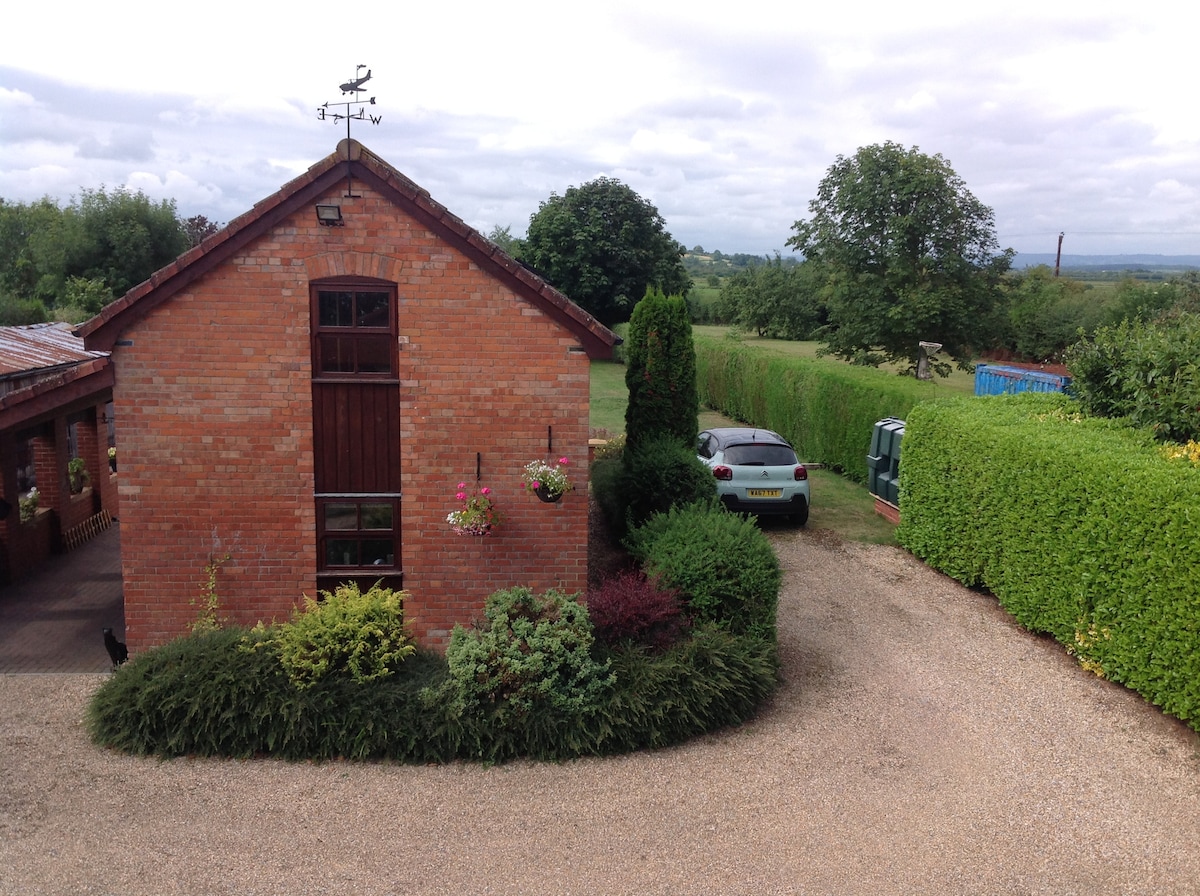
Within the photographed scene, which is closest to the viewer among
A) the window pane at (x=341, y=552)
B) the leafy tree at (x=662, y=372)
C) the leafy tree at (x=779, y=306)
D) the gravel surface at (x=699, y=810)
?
the gravel surface at (x=699, y=810)

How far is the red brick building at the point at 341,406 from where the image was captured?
9289 millimetres

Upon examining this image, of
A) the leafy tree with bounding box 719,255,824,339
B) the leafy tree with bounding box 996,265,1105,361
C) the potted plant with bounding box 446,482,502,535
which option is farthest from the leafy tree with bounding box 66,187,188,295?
the leafy tree with bounding box 996,265,1105,361

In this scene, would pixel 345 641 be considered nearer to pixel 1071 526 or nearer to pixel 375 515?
pixel 375 515

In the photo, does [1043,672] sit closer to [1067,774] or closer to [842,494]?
[1067,774]

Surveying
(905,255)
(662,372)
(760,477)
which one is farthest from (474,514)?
(905,255)

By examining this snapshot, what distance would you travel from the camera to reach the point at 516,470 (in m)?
9.78

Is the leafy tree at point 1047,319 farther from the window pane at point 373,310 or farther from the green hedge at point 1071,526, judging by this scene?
the window pane at point 373,310

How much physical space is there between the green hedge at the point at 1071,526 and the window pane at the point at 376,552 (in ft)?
24.3

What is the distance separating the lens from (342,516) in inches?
387

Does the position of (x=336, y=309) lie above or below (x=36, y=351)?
above

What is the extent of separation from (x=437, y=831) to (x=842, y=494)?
45.1 ft

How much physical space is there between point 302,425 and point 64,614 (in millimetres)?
5130

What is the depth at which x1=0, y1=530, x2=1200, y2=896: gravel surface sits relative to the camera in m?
6.57

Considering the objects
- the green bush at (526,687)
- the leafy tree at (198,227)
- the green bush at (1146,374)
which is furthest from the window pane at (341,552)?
the leafy tree at (198,227)
